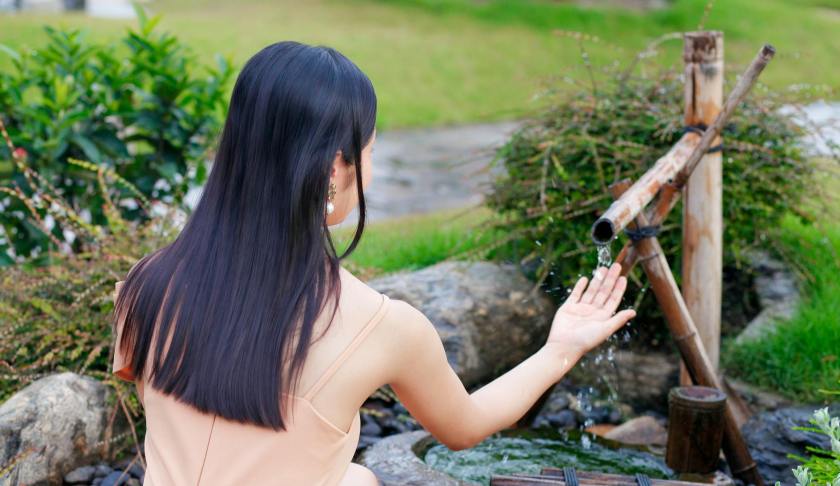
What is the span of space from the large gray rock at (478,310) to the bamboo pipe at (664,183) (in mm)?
1131

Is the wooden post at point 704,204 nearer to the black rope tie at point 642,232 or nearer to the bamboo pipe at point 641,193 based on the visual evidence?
the bamboo pipe at point 641,193

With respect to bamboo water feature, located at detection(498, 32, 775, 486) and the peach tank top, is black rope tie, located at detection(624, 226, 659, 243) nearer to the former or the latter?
bamboo water feature, located at detection(498, 32, 775, 486)

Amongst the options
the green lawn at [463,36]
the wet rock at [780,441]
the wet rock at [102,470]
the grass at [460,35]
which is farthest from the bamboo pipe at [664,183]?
the grass at [460,35]

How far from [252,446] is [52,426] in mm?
1562

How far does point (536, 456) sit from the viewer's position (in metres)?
3.54

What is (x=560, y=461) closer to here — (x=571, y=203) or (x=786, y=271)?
(x=571, y=203)

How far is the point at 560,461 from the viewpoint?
138 inches

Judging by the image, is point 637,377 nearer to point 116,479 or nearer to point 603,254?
point 603,254

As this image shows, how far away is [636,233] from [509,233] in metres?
1.34

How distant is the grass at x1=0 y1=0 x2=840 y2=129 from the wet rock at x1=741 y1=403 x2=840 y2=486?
28.0ft

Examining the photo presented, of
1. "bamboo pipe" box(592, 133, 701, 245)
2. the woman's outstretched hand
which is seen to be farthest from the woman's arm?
"bamboo pipe" box(592, 133, 701, 245)

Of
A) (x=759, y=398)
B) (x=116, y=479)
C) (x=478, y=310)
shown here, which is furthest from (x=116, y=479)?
(x=759, y=398)

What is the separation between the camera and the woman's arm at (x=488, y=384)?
191 centimetres

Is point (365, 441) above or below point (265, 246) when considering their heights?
below
